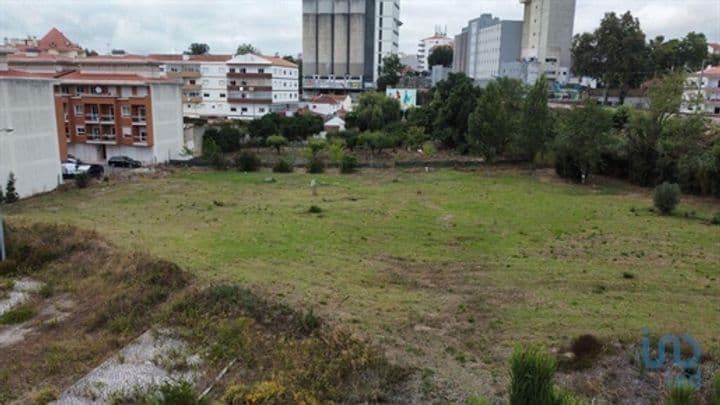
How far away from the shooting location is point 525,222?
27.0m

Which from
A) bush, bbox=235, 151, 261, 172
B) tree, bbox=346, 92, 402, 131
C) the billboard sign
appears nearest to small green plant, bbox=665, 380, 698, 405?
bush, bbox=235, 151, 261, 172

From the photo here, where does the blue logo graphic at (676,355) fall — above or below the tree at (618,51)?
below

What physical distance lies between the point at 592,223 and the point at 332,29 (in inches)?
3820

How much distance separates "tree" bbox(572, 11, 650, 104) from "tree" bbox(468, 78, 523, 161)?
31.9 meters

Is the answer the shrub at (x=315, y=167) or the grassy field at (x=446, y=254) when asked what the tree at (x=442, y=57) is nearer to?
the shrub at (x=315, y=167)

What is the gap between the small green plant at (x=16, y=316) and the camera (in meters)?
15.2

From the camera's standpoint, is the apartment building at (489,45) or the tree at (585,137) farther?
the apartment building at (489,45)

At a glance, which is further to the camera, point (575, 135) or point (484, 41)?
point (484, 41)

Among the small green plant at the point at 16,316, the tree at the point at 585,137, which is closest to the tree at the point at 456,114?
the tree at the point at 585,137

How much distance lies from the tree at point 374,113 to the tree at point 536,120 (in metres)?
22.6

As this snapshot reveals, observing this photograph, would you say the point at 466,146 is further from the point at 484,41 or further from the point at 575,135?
the point at 484,41

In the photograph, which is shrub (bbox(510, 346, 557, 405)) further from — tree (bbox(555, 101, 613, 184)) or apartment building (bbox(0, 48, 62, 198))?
apartment building (bbox(0, 48, 62, 198))

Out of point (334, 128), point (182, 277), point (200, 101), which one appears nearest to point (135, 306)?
point (182, 277)

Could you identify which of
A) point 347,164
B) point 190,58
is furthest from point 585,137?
point 190,58
